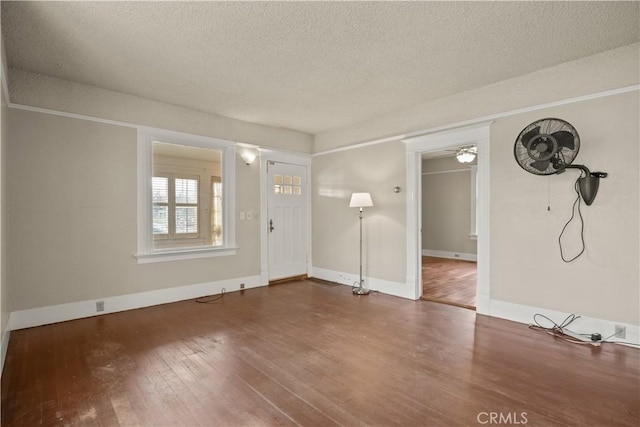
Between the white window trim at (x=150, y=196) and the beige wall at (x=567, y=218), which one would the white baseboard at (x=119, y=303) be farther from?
the beige wall at (x=567, y=218)

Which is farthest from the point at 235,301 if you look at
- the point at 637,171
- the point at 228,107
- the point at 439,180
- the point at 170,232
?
the point at 439,180

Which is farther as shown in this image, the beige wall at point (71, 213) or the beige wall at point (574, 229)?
the beige wall at point (71, 213)

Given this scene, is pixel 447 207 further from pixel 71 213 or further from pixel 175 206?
pixel 71 213

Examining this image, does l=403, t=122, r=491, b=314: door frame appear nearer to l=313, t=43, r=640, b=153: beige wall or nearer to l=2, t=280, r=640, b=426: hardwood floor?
l=313, t=43, r=640, b=153: beige wall

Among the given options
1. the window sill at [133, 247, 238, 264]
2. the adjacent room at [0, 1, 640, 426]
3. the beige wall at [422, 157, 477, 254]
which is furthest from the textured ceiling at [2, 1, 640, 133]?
the beige wall at [422, 157, 477, 254]

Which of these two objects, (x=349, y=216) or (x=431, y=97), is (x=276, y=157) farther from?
(x=431, y=97)

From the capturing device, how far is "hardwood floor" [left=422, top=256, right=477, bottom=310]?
4688mm

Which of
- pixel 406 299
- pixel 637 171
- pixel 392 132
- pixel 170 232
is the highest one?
pixel 392 132

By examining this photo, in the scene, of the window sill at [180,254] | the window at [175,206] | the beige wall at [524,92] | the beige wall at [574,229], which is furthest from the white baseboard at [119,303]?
the beige wall at [574,229]

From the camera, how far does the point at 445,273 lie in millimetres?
6641

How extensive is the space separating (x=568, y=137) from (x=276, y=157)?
13.4ft

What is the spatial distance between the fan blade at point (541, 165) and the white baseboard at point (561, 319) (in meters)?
1.50

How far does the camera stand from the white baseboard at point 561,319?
3.02m

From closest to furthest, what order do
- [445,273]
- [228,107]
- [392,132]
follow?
1. [228,107]
2. [392,132]
3. [445,273]
